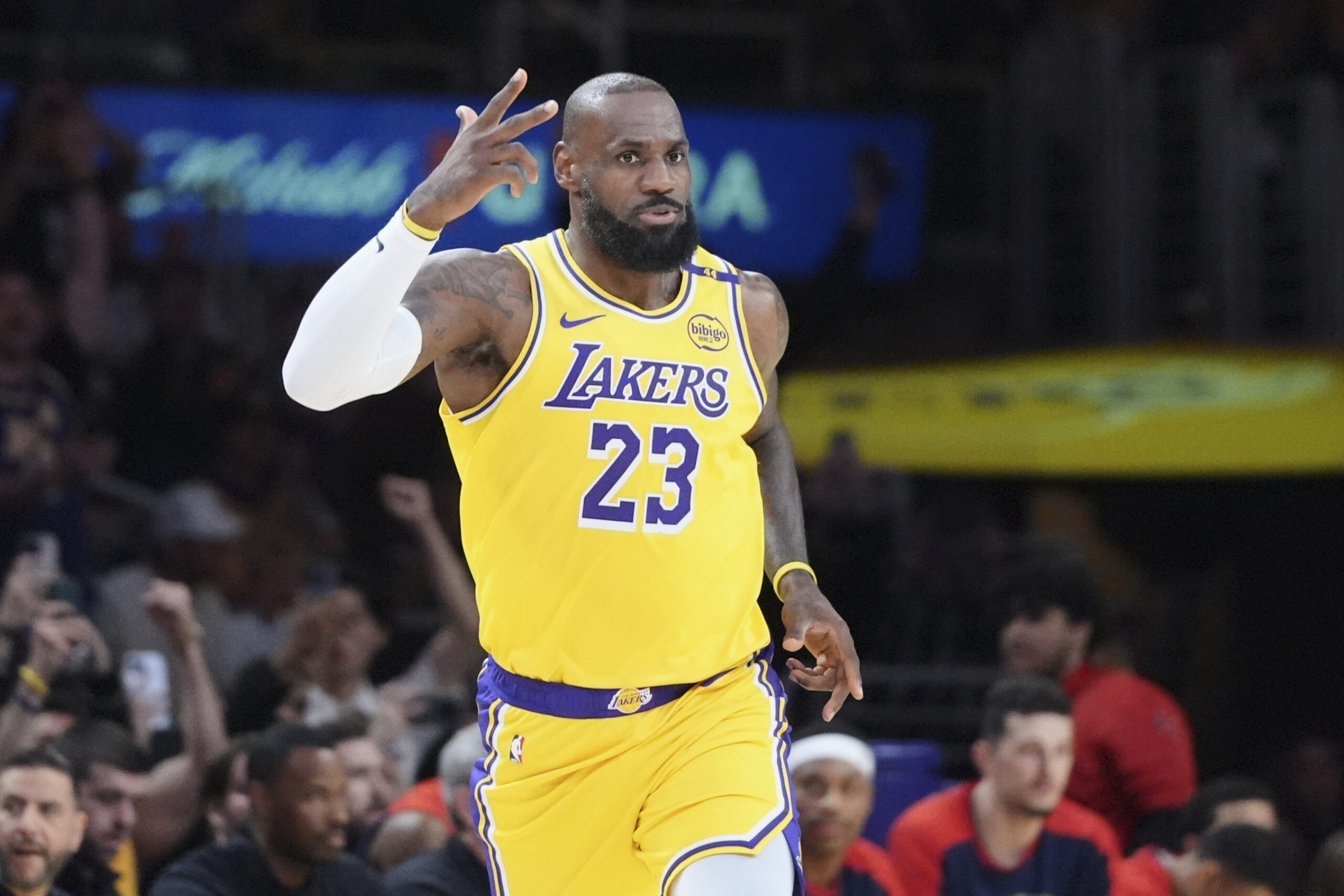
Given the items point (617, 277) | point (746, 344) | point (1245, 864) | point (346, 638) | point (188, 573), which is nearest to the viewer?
point (617, 277)

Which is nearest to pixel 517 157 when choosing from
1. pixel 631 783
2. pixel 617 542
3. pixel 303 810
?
pixel 617 542

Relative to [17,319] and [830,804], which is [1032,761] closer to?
[830,804]

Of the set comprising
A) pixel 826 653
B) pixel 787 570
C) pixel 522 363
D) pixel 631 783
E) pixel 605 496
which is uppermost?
pixel 522 363

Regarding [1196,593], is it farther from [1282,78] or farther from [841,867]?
[841,867]

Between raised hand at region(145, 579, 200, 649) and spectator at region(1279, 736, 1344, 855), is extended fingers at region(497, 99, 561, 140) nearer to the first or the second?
raised hand at region(145, 579, 200, 649)

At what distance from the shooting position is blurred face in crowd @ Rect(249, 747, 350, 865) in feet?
19.0

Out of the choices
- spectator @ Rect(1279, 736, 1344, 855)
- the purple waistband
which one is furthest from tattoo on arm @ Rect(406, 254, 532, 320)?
spectator @ Rect(1279, 736, 1344, 855)

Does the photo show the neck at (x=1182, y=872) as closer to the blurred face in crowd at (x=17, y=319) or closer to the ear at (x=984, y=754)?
the ear at (x=984, y=754)

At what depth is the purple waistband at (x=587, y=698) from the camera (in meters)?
4.30

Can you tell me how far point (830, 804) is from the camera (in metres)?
6.25

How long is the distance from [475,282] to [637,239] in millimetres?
353

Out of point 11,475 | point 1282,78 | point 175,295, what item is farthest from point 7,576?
point 1282,78

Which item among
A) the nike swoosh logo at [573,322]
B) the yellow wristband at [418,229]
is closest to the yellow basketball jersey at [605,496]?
the nike swoosh logo at [573,322]

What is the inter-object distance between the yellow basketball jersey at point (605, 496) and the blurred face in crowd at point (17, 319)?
4.49 m
